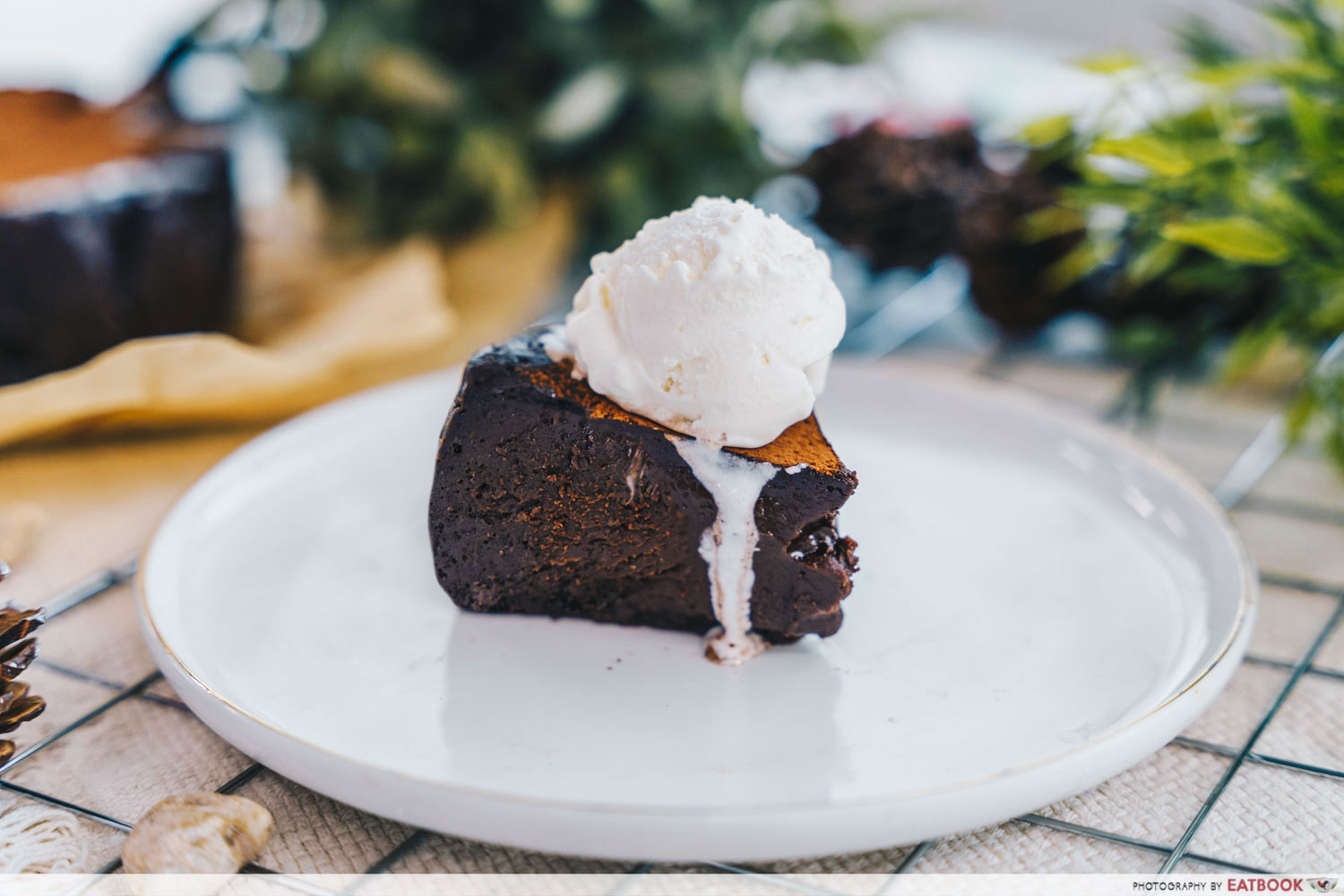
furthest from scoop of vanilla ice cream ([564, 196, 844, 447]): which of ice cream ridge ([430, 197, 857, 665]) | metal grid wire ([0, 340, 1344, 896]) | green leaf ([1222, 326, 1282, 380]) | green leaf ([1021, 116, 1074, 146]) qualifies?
green leaf ([1222, 326, 1282, 380])

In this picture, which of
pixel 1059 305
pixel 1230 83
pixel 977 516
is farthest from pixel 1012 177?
pixel 977 516

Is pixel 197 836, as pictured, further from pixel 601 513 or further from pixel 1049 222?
pixel 1049 222

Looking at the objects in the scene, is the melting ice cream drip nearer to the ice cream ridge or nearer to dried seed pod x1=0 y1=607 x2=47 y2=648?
the ice cream ridge

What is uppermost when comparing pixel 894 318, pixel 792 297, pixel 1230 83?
pixel 792 297

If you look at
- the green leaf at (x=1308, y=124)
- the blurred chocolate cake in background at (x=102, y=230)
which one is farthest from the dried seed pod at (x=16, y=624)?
the green leaf at (x=1308, y=124)

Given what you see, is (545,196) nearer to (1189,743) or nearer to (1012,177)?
(1012,177)

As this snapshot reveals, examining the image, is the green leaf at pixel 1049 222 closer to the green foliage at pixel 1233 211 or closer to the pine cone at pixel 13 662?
the green foliage at pixel 1233 211
